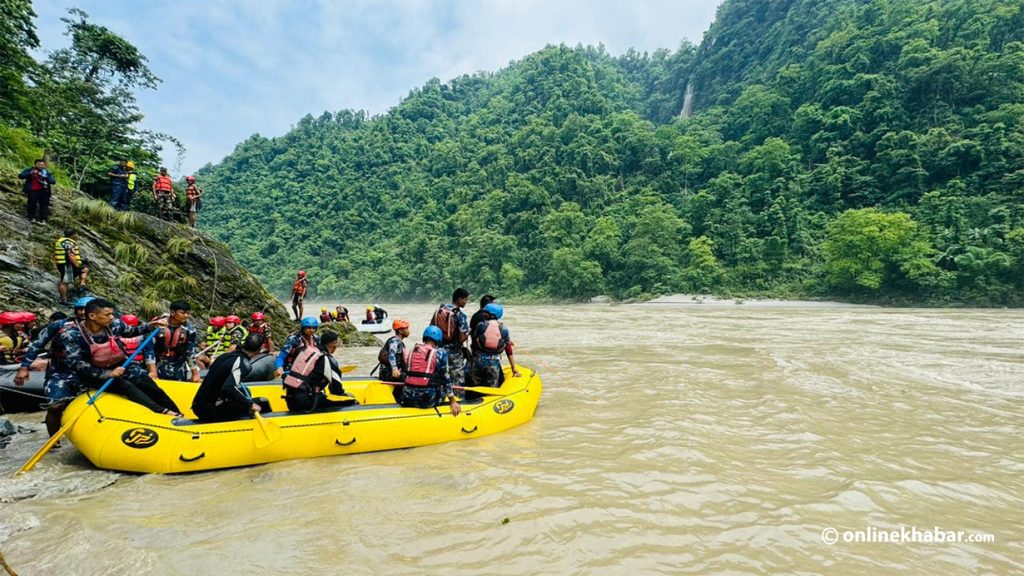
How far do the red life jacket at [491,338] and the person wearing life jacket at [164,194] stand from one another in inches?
399

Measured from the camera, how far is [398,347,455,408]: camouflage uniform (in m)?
5.36

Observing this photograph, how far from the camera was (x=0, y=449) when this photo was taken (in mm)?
4598

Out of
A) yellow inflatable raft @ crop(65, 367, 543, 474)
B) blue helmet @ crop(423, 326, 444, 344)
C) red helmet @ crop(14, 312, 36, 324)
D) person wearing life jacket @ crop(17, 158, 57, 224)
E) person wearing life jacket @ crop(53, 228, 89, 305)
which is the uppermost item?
person wearing life jacket @ crop(17, 158, 57, 224)

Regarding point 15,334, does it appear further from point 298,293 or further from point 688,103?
point 688,103

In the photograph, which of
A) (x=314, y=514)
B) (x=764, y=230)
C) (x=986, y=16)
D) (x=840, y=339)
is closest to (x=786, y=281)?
(x=764, y=230)

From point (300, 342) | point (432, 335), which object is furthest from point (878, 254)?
point (300, 342)

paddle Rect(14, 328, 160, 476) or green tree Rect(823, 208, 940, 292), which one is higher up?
green tree Rect(823, 208, 940, 292)

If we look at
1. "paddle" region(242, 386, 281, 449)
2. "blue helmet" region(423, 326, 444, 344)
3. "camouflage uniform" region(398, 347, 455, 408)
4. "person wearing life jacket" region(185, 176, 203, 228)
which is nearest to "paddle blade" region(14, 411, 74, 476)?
"paddle" region(242, 386, 281, 449)

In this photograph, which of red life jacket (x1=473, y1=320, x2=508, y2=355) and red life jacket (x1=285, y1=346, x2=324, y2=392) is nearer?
red life jacket (x1=285, y1=346, x2=324, y2=392)

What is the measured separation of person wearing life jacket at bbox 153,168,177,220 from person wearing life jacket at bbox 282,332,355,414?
31.6 ft

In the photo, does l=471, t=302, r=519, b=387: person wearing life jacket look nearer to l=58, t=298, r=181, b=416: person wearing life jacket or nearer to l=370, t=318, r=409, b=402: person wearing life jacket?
l=370, t=318, r=409, b=402: person wearing life jacket

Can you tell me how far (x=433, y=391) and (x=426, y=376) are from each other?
0.21 m

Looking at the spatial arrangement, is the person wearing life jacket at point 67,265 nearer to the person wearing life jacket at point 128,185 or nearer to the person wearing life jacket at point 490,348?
the person wearing life jacket at point 128,185

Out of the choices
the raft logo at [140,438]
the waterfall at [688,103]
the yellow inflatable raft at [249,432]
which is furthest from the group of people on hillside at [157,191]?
the waterfall at [688,103]
